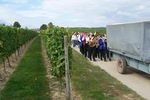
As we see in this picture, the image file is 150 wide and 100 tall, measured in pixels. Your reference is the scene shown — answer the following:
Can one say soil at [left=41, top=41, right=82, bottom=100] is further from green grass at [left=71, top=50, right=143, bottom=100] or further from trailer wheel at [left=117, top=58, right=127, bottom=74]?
trailer wheel at [left=117, top=58, right=127, bottom=74]

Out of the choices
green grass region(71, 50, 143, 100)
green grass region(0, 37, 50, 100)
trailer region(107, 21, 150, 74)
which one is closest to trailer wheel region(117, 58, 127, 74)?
trailer region(107, 21, 150, 74)

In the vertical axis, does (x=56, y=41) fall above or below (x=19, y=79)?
above

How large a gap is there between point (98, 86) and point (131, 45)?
8.53 feet

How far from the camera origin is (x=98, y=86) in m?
10.7

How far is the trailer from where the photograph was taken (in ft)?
35.9

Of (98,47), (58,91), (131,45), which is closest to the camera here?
(58,91)

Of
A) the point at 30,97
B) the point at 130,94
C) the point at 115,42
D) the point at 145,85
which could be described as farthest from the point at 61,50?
the point at 115,42

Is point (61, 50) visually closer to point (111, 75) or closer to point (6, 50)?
point (111, 75)

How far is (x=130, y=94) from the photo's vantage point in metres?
9.60

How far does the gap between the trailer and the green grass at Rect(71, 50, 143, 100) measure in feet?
3.56

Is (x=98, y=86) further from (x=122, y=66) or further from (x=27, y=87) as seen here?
(x=122, y=66)

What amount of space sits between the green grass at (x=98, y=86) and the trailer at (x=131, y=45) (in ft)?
3.56

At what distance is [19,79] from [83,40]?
9765mm

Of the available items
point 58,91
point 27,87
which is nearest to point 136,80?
point 58,91
